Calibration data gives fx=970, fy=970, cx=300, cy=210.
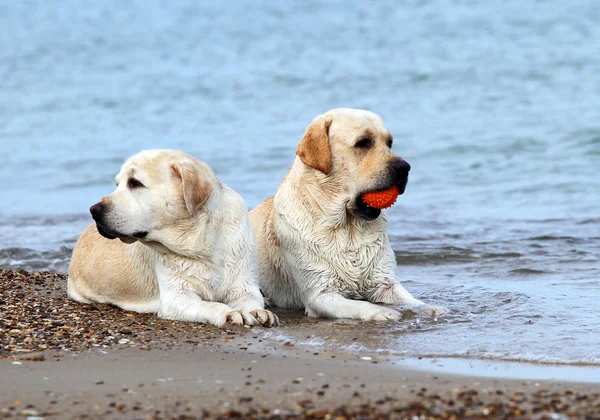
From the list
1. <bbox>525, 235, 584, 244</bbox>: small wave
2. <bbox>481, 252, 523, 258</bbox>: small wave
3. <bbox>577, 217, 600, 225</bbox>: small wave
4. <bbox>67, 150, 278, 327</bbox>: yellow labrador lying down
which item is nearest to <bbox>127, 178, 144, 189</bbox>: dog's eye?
<bbox>67, 150, 278, 327</bbox>: yellow labrador lying down

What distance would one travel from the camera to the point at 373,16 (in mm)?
34906

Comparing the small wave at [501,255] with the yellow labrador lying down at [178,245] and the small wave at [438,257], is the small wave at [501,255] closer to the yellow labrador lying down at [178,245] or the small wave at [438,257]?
the small wave at [438,257]

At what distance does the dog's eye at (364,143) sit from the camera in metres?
6.31

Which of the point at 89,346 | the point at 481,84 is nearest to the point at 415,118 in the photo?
the point at 481,84

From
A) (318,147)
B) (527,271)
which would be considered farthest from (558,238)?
(318,147)

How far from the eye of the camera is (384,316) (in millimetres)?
5988

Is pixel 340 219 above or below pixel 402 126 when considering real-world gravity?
below

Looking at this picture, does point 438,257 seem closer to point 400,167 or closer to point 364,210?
point 364,210

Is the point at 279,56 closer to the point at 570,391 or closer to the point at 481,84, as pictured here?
the point at 481,84

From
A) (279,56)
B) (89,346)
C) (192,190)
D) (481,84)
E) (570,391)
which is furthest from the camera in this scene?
(279,56)

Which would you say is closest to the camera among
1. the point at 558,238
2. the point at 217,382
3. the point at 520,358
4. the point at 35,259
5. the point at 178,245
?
the point at 217,382

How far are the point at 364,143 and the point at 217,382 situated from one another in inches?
98.6

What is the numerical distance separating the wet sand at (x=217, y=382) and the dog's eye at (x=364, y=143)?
1441mm

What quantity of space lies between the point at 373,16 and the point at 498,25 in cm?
644
